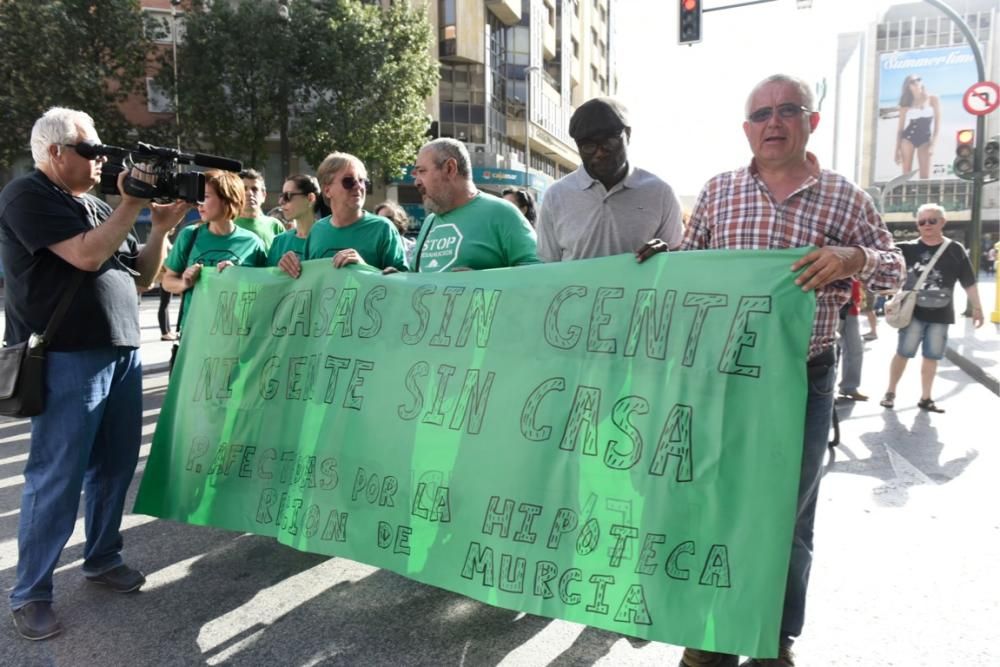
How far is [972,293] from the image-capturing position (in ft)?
22.8

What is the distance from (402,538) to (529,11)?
3982 cm

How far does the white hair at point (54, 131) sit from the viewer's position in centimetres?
292

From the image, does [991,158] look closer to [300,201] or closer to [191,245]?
[300,201]

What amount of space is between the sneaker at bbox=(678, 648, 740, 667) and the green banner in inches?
10.3

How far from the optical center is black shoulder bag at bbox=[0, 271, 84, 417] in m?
2.88

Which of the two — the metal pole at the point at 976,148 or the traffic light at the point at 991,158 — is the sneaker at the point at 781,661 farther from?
the traffic light at the point at 991,158

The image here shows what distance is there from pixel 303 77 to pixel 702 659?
26340mm

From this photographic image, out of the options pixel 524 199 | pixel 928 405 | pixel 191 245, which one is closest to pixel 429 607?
pixel 191 245

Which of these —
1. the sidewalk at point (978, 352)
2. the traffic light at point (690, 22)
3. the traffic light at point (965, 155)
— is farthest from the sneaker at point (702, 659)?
the traffic light at point (965, 155)

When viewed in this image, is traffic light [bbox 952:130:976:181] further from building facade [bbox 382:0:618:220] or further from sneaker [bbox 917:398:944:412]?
building facade [bbox 382:0:618:220]

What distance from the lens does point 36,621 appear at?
2.90 m

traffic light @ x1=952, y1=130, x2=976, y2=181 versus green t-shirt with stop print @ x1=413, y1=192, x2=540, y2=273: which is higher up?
traffic light @ x1=952, y1=130, x2=976, y2=181

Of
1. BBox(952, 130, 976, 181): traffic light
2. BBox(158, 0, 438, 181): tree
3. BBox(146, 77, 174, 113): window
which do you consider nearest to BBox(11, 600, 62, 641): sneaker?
BBox(952, 130, 976, 181): traffic light

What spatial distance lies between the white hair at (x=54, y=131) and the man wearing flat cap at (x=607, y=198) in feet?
6.21
